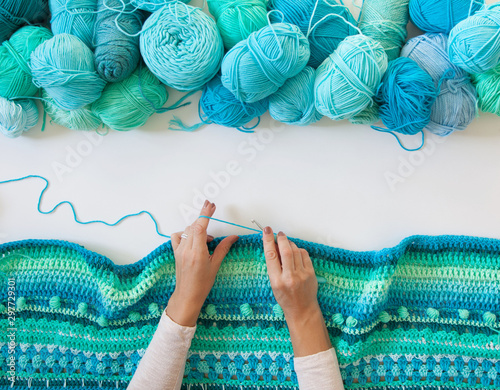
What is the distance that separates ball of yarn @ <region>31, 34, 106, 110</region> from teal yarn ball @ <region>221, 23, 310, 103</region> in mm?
326

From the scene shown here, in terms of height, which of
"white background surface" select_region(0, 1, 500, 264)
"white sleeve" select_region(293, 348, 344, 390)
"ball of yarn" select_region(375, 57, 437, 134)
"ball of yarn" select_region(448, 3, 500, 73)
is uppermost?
"ball of yarn" select_region(448, 3, 500, 73)

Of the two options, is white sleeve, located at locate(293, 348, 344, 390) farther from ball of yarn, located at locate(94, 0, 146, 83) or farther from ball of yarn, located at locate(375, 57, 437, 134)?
ball of yarn, located at locate(94, 0, 146, 83)

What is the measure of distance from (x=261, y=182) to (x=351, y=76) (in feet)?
1.14

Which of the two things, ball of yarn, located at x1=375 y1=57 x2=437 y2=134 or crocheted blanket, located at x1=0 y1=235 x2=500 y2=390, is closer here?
ball of yarn, located at x1=375 y1=57 x2=437 y2=134

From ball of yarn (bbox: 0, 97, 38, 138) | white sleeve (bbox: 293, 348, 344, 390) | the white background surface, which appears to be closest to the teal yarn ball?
the white background surface

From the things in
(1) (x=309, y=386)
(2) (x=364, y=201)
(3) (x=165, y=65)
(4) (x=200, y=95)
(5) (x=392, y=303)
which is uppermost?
(3) (x=165, y=65)

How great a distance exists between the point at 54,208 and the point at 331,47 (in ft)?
2.76

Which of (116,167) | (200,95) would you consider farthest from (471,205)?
(116,167)

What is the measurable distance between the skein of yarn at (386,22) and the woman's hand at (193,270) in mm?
608

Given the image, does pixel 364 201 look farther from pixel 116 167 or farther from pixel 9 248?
pixel 9 248

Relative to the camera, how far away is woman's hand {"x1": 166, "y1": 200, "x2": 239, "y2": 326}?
97 centimetres

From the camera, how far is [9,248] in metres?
1.05

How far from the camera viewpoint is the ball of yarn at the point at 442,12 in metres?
0.93

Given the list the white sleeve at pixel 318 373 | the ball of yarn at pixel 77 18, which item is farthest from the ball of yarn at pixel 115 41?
the white sleeve at pixel 318 373
